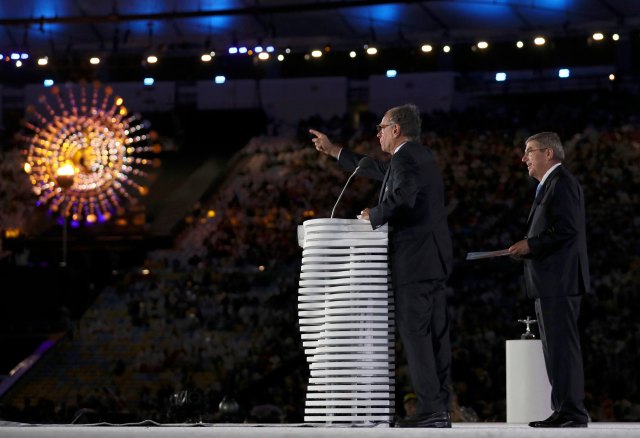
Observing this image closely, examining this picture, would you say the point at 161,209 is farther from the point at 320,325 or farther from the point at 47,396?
the point at 320,325

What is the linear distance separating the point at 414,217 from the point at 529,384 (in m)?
1.43

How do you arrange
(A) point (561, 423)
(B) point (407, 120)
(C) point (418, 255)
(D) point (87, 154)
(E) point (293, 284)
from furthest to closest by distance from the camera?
(E) point (293, 284), (D) point (87, 154), (B) point (407, 120), (C) point (418, 255), (A) point (561, 423)

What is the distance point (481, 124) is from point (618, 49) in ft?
6.91

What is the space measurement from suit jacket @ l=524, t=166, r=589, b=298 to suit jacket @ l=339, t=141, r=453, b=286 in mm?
309

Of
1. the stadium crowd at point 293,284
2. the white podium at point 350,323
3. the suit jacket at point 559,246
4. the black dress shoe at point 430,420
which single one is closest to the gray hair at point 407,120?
the white podium at point 350,323

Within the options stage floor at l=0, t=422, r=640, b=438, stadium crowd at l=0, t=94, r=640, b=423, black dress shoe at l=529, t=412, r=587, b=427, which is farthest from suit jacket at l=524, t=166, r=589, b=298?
stadium crowd at l=0, t=94, r=640, b=423

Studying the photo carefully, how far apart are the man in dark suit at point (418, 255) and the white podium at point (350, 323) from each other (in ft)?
0.23

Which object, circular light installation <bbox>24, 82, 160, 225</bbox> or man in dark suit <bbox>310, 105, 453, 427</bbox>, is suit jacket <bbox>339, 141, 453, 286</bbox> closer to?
man in dark suit <bbox>310, 105, 453, 427</bbox>

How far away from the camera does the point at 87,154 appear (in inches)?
609

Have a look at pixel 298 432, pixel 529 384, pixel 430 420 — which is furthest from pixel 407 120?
pixel 529 384

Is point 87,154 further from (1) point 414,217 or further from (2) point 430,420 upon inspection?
(2) point 430,420

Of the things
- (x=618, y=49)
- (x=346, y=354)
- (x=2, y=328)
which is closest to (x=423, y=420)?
(x=346, y=354)

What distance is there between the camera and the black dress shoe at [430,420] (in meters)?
4.18

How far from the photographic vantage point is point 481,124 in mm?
17016
